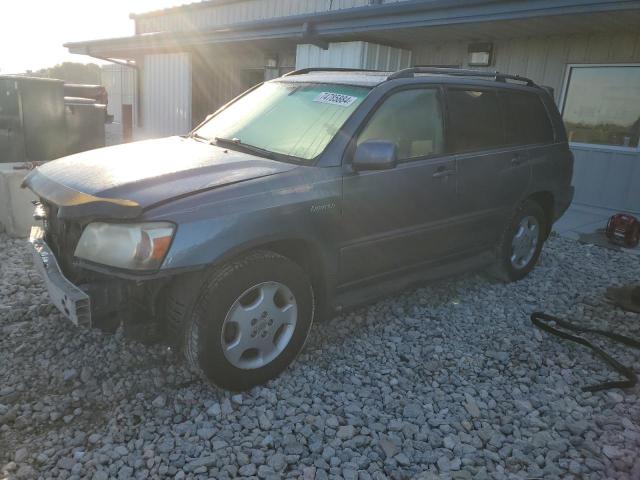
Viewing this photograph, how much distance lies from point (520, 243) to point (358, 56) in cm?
573

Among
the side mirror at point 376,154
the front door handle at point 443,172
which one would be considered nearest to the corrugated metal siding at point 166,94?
the front door handle at point 443,172

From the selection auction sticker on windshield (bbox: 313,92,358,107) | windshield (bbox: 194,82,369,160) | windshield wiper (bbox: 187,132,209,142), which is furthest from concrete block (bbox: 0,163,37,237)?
auction sticker on windshield (bbox: 313,92,358,107)

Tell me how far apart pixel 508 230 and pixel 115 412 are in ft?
11.8

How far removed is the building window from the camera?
7.60 m

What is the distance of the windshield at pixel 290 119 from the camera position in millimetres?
3254

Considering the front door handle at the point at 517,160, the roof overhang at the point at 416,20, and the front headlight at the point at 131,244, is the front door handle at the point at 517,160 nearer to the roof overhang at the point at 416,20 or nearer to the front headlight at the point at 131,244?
the roof overhang at the point at 416,20

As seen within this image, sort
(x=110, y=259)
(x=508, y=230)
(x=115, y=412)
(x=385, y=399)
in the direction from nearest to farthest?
(x=110, y=259) < (x=115, y=412) < (x=385, y=399) < (x=508, y=230)

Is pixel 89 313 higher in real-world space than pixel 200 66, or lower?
lower

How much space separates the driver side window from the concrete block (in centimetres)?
397

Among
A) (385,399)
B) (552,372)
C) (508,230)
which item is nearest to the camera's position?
(385,399)

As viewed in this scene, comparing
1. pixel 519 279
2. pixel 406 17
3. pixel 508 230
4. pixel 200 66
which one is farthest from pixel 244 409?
pixel 200 66

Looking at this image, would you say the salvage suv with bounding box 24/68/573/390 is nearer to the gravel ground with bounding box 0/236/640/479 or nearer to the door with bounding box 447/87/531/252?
the door with bounding box 447/87/531/252

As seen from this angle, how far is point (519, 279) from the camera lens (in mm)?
4965

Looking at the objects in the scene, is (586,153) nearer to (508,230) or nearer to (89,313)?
(508,230)
